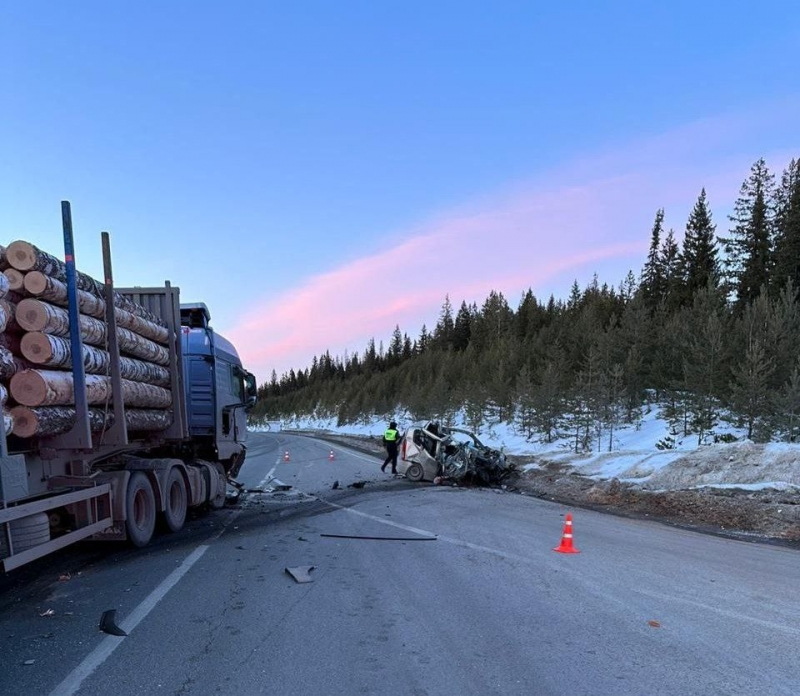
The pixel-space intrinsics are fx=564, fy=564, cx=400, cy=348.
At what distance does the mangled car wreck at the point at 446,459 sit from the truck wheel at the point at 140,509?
9405mm

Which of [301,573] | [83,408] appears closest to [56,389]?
[83,408]

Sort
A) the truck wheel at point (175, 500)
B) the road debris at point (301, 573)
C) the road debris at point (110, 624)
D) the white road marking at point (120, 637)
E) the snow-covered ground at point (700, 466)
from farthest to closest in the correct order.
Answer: the snow-covered ground at point (700, 466), the truck wheel at point (175, 500), the road debris at point (301, 573), the road debris at point (110, 624), the white road marking at point (120, 637)

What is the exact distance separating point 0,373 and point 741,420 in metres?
23.8

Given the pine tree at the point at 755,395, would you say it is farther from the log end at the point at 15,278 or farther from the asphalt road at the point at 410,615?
the log end at the point at 15,278

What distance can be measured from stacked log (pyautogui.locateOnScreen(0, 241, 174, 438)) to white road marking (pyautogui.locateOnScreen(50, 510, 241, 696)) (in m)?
1.97

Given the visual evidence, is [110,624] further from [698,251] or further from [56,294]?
[698,251]

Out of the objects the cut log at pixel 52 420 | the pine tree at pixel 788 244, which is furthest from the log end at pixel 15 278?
the pine tree at pixel 788 244

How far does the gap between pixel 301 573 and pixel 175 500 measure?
381 cm

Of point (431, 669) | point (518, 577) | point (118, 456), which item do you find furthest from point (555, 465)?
point (431, 669)

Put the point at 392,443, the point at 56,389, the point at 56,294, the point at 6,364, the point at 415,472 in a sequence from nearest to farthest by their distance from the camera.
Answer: the point at 6,364, the point at 56,389, the point at 56,294, the point at 415,472, the point at 392,443

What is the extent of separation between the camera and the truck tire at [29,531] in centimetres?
502

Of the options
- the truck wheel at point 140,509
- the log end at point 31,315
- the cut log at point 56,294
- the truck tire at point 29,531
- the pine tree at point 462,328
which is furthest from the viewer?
the pine tree at point 462,328

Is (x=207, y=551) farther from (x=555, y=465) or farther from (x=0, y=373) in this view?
(x=555, y=465)

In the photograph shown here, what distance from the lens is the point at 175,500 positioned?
912 cm
